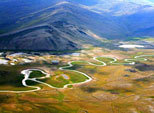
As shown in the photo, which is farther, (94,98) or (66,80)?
(66,80)

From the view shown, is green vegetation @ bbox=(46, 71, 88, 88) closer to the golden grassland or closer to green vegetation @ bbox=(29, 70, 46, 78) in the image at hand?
the golden grassland

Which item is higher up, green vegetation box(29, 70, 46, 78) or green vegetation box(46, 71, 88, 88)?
green vegetation box(29, 70, 46, 78)

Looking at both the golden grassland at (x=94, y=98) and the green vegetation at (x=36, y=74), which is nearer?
the golden grassland at (x=94, y=98)

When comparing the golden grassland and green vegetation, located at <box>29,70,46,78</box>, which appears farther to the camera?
green vegetation, located at <box>29,70,46,78</box>

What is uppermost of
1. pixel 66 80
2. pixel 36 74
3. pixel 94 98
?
pixel 94 98

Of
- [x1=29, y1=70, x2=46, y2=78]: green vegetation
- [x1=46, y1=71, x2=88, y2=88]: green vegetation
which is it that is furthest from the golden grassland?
[x1=29, y1=70, x2=46, y2=78]: green vegetation

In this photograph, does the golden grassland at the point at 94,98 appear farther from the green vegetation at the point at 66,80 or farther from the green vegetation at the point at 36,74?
the green vegetation at the point at 36,74

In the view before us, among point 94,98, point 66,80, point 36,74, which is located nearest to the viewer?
point 94,98

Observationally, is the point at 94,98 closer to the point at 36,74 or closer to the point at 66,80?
the point at 66,80

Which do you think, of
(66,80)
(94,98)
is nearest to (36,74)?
(66,80)

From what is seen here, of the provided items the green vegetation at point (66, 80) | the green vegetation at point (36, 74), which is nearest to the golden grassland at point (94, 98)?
the green vegetation at point (66, 80)

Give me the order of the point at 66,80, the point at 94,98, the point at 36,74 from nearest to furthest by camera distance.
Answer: the point at 94,98
the point at 66,80
the point at 36,74

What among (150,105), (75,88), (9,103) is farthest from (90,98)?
(9,103)
